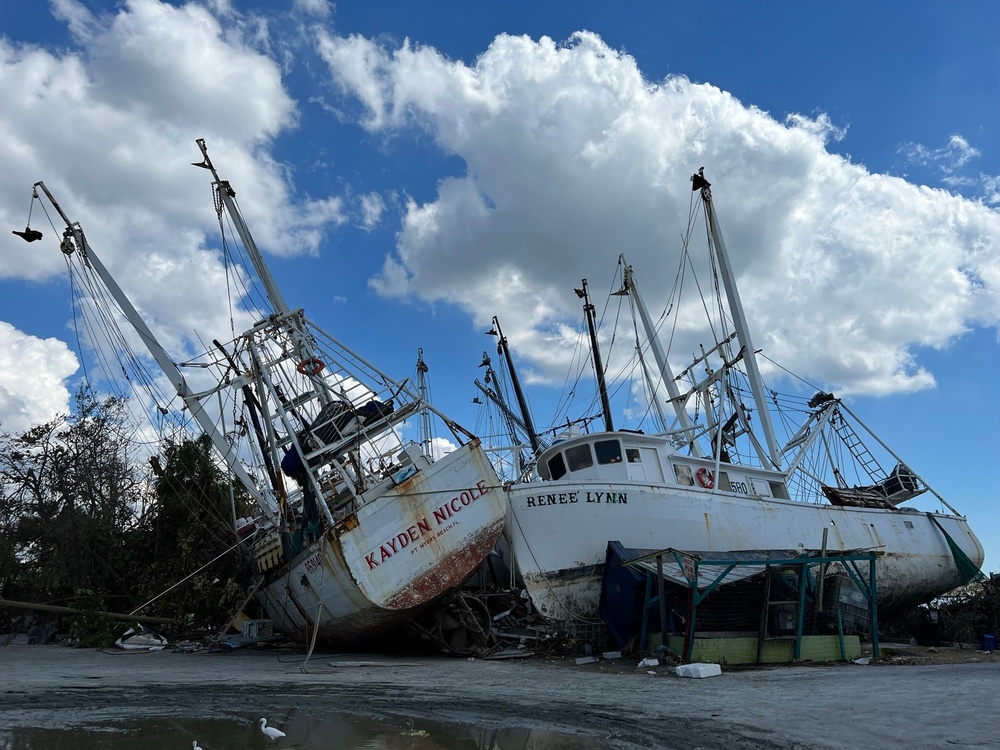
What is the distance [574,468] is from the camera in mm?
20781

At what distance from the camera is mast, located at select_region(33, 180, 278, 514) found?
20.6m

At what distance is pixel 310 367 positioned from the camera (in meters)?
19.4

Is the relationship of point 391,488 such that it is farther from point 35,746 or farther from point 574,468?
point 35,746

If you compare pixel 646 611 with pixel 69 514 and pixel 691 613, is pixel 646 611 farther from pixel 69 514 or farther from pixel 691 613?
pixel 69 514

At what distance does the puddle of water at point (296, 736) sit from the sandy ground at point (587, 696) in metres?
0.34

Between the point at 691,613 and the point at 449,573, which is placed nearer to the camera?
the point at 691,613

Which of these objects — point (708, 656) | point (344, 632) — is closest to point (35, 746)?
point (344, 632)

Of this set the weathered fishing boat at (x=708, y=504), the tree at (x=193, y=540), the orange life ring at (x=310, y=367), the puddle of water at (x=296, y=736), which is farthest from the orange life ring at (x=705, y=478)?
the puddle of water at (x=296, y=736)

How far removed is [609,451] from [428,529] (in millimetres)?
6888

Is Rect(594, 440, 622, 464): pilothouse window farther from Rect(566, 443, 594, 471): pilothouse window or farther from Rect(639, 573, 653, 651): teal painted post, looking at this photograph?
Rect(639, 573, 653, 651): teal painted post

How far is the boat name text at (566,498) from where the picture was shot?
17.9m

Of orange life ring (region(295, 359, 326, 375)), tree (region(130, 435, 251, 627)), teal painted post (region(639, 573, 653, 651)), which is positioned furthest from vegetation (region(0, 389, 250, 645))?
teal painted post (region(639, 573, 653, 651))

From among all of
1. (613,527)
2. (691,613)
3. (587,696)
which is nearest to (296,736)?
(587,696)

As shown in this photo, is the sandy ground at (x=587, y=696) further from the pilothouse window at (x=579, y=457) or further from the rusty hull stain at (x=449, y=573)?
the pilothouse window at (x=579, y=457)
